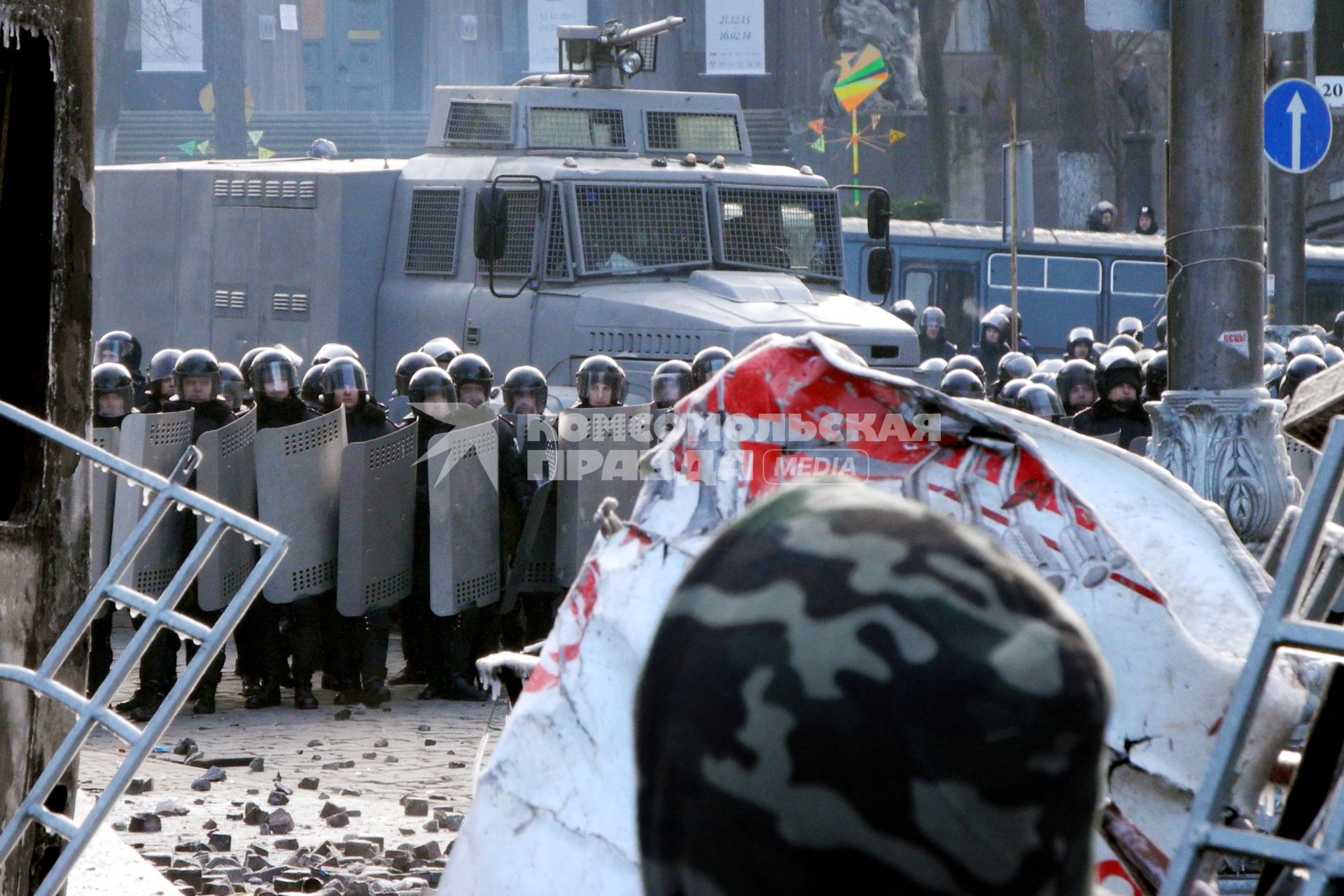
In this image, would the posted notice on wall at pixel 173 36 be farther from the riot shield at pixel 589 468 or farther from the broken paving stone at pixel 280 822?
the broken paving stone at pixel 280 822

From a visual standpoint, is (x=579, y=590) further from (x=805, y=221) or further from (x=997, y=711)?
(x=805, y=221)

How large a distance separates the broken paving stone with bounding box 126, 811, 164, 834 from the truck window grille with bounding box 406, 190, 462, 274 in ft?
25.3

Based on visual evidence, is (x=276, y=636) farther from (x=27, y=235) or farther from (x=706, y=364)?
(x=27, y=235)

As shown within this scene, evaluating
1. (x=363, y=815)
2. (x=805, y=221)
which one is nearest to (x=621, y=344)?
(x=805, y=221)

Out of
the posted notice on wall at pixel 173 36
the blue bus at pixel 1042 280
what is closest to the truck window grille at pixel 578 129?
the blue bus at pixel 1042 280

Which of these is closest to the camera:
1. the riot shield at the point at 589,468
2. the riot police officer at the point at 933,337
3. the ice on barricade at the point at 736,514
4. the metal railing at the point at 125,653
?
the ice on barricade at the point at 736,514

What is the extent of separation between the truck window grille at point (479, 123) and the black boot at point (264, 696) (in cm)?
602

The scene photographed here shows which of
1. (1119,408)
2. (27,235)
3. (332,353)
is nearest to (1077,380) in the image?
(1119,408)

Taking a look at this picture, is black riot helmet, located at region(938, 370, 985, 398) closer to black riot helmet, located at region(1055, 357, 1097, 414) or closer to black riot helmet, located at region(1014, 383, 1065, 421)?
black riot helmet, located at region(1014, 383, 1065, 421)

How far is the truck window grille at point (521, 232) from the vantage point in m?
13.7

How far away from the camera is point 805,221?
14594mm

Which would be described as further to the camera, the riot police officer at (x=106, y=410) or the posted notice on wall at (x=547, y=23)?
the posted notice on wall at (x=547, y=23)

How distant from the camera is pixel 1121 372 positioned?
11602mm

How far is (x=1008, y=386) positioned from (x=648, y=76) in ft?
103
